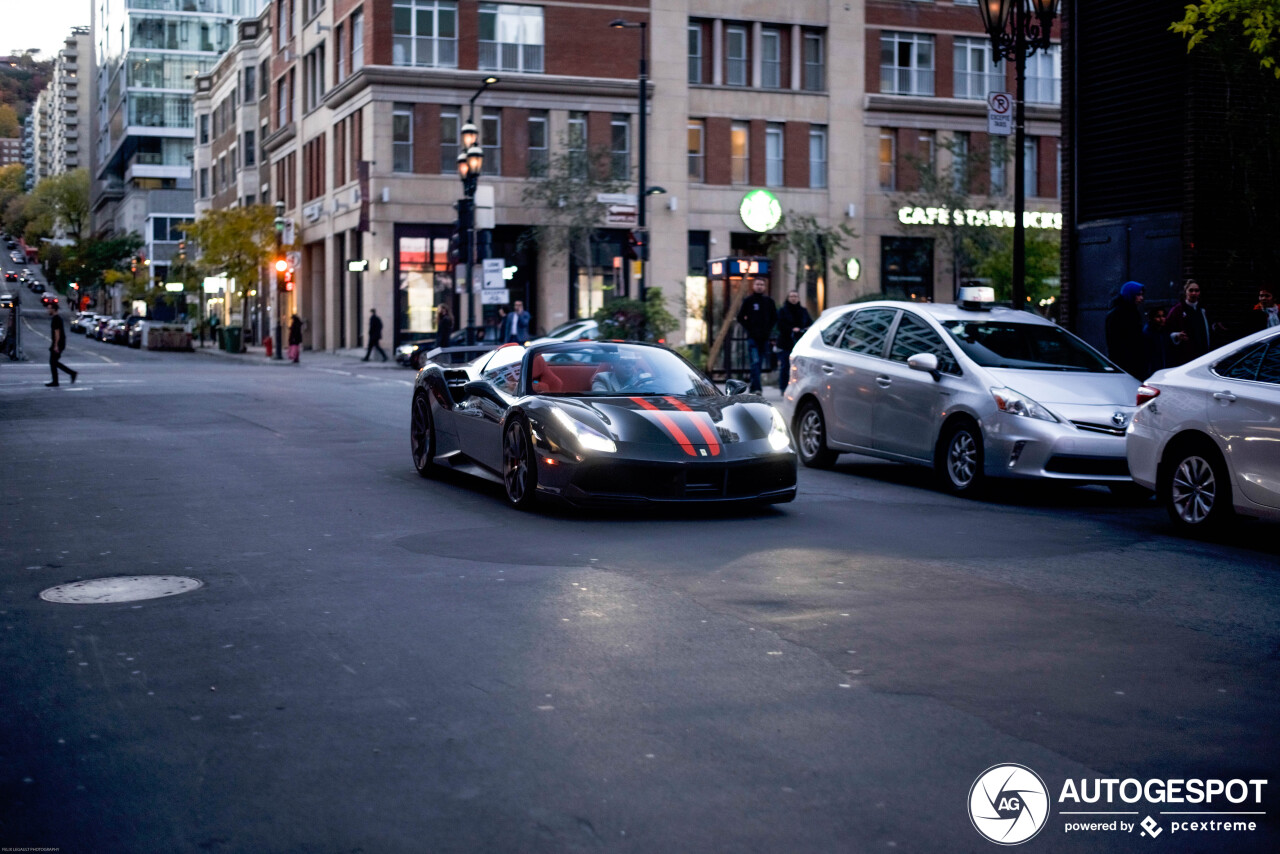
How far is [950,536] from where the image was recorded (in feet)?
33.1

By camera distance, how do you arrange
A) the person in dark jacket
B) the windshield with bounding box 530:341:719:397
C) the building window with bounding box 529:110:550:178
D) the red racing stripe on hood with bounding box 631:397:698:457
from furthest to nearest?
the building window with bounding box 529:110:550:178 < the person in dark jacket < the windshield with bounding box 530:341:719:397 < the red racing stripe on hood with bounding box 631:397:698:457

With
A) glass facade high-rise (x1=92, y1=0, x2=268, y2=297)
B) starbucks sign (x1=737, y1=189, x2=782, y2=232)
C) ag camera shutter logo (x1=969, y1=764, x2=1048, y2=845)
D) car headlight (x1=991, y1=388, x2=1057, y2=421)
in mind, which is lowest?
ag camera shutter logo (x1=969, y1=764, x2=1048, y2=845)

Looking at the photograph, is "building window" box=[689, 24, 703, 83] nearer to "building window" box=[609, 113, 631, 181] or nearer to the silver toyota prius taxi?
"building window" box=[609, 113, 631, 181]

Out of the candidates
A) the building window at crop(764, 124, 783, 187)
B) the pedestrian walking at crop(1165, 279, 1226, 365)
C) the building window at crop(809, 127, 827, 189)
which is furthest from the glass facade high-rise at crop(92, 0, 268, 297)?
the pedestrian walking at crop(1165, 279, 1226, 365)

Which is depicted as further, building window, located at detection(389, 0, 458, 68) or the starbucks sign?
building window, located at detection(389, 0, 458, 68)

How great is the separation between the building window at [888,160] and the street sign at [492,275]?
2493cm

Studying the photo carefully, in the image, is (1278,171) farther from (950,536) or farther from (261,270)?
(261,270)

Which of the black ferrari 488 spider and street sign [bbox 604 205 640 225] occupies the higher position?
street sign [bbox 604 205 640 225]

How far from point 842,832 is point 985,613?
11.0ft

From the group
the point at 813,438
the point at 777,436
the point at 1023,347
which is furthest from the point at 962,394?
the point at 813,438

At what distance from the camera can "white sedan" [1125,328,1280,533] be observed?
958cm

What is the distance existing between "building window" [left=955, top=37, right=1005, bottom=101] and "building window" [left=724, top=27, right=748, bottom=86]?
28.8 feet

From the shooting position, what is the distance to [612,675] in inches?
236

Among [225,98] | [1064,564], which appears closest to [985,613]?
[1064,564]
